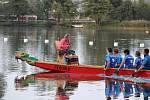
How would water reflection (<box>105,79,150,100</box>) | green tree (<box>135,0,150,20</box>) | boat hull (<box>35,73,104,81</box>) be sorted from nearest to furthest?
water reflection (<box>105,79,150,100</box>) → boat hull (<box>35,73,104,81</box>) → green tree (<box>135,0,150,20</box>)

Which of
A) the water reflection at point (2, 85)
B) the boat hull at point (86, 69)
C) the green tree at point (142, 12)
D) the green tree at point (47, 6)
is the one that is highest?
the green tree at point (47, 6)

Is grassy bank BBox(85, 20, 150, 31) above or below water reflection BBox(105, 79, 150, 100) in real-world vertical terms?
above

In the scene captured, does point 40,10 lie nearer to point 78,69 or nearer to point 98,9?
point 98,9

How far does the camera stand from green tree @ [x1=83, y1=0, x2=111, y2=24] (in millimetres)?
96688

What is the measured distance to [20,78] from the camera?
22.8 metres

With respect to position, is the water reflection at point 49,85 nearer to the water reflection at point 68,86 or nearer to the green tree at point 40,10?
the water reflection at point 68,86

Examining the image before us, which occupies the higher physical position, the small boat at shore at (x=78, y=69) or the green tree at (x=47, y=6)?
the green tree at (x=47, y=6)

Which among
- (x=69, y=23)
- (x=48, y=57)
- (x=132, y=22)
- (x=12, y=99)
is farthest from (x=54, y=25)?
(x=12, y=99)

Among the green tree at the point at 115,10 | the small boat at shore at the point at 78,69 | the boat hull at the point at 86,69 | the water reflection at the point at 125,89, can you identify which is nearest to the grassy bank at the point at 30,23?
the green tree at the point at 115,10

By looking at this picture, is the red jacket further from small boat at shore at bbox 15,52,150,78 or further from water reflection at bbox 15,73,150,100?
water reflection at bbox 15,73,150,100

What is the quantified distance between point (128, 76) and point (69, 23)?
259 ft

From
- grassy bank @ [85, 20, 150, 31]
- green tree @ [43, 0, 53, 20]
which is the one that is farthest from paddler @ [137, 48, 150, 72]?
green tree @ [43, 0, 53, 20]

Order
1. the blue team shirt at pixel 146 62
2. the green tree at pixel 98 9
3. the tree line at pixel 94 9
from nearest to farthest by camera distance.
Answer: the blue team shirt at pixel 146 62 → the green tree at pixel 98 9 → the tree line at pixel 94 9

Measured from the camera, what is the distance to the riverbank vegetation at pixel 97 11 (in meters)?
97.1
